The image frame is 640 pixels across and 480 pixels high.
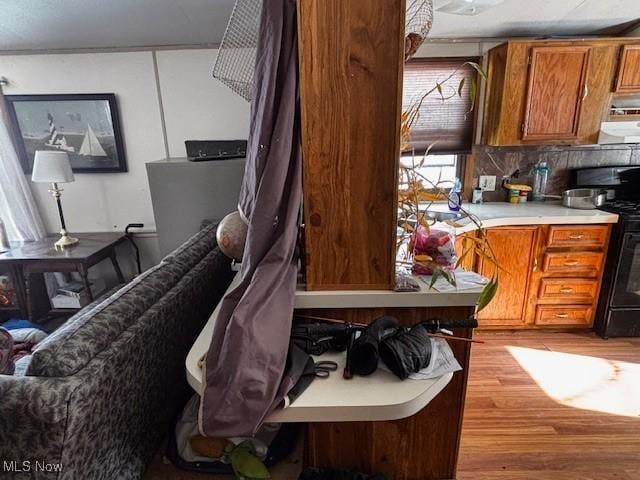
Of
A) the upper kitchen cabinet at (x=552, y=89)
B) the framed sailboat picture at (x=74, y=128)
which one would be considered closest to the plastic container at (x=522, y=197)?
the upper kitchen cabinet at (x=552, y=89)

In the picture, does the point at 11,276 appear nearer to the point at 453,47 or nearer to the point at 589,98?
the point at 453,47

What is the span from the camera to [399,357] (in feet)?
3.01

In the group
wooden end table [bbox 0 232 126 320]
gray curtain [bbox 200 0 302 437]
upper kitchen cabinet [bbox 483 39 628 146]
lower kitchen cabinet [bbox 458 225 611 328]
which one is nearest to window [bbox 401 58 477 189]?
upper kitchen cabinet [bbox 483 39 628 146]

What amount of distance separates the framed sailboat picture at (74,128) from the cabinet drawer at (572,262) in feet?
11.3

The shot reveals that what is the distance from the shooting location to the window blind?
2.82 metres

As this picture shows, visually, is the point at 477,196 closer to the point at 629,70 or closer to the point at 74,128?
the point at 629,70

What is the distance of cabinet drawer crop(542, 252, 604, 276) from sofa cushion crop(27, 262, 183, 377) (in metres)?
2.60

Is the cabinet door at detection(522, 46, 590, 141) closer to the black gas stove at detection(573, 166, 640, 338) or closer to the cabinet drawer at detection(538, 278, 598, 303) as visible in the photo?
the black gas stove at detection(573, 166, 640, 338)

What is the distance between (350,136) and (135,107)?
2.55m

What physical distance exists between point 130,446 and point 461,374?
1186 millimetres

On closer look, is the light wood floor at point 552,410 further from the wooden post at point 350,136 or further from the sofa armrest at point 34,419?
the sofa armrest at point 34,419

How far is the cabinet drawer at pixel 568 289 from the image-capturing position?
2.66 m

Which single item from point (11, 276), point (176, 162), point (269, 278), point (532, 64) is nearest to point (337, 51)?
point (269, 278)

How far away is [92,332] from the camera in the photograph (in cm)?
107
